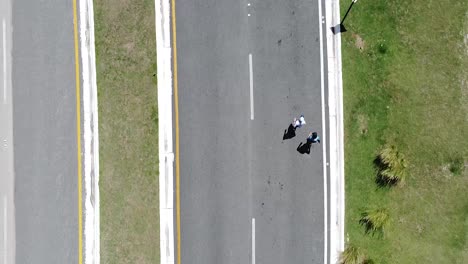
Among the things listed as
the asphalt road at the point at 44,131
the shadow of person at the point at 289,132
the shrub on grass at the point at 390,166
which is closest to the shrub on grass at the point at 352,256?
the shrub on grass at the point at 390,166

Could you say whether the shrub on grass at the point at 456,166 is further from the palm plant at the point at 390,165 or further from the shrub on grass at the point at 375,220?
the shrub on grass at the point at 375,220

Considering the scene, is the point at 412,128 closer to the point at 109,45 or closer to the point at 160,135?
the point at 160,135

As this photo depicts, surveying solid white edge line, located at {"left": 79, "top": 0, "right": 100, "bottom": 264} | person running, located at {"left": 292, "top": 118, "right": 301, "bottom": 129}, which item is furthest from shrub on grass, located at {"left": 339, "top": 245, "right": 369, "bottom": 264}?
solid white edge line, located at {"left": 79, "top": 0, "right": 100, "bottom": 264}

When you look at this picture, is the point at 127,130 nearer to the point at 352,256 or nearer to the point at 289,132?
the point at 289,132

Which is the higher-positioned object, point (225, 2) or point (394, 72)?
point (225, 2)

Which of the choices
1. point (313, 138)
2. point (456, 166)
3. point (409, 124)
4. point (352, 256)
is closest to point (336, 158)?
point (313, 138)

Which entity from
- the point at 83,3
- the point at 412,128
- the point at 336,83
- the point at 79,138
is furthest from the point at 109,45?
the point at 412,128
